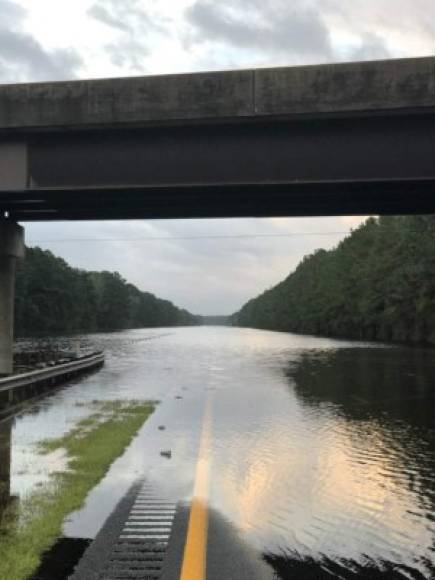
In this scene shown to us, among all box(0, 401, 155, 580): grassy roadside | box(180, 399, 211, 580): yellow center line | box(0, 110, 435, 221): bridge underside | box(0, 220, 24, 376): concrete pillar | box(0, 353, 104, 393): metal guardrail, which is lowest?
box(180, 399, 211, 580): yellow center line

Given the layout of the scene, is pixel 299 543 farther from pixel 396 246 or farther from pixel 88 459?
pixel 396 246

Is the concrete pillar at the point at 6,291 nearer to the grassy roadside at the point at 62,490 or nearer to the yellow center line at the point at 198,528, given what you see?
the grassy roadside at the point at 62,490

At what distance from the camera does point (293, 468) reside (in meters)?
8.99

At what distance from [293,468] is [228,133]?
958cm

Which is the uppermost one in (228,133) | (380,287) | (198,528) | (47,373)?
(380,287)

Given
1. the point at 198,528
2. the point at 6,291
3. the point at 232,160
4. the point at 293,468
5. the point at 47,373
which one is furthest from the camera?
the point at 6,291

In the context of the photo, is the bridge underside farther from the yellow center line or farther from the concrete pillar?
the yellow center line

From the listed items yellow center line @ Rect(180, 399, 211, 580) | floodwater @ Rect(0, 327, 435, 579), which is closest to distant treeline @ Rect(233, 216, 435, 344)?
floodwater @ Rect(0, 327, 435, 579)

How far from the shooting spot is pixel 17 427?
1232 cm

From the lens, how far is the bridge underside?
15438 millimetres

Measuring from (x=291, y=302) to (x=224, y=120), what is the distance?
153 meters

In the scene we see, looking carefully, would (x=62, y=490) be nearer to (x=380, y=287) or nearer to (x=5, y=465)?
(x=5, y=465)

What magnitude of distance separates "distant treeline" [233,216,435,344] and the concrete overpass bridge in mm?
40689

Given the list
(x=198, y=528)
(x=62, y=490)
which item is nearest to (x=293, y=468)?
(x=198, y=528)
